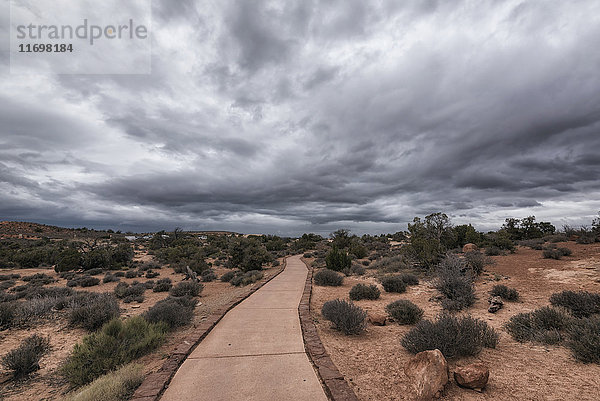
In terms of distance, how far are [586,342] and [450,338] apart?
2.27 m

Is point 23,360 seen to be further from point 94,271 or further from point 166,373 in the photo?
point 94,271

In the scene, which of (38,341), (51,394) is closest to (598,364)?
(51,394)

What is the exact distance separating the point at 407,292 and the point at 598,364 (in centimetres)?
747

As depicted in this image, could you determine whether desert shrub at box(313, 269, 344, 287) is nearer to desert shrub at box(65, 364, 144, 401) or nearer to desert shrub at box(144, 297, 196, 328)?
desert shrub at box(144, 297, 196, 328)

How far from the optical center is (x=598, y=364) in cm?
447

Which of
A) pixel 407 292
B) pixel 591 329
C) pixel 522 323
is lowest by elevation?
pixel 407 292

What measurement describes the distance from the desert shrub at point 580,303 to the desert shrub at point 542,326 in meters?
0.47

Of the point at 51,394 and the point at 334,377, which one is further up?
the point at 334,377

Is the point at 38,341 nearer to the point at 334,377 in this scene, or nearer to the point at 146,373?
the point at 146,373

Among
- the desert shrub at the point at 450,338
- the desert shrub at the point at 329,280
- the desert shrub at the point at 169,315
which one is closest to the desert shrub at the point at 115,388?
the desert shrub at the point at 169,315

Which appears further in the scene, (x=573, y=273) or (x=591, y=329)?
(x=573, y=273)

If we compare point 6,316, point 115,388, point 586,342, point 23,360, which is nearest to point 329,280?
point 586,342

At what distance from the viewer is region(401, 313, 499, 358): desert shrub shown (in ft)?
16.2

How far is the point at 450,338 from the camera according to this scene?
16.3 feet
